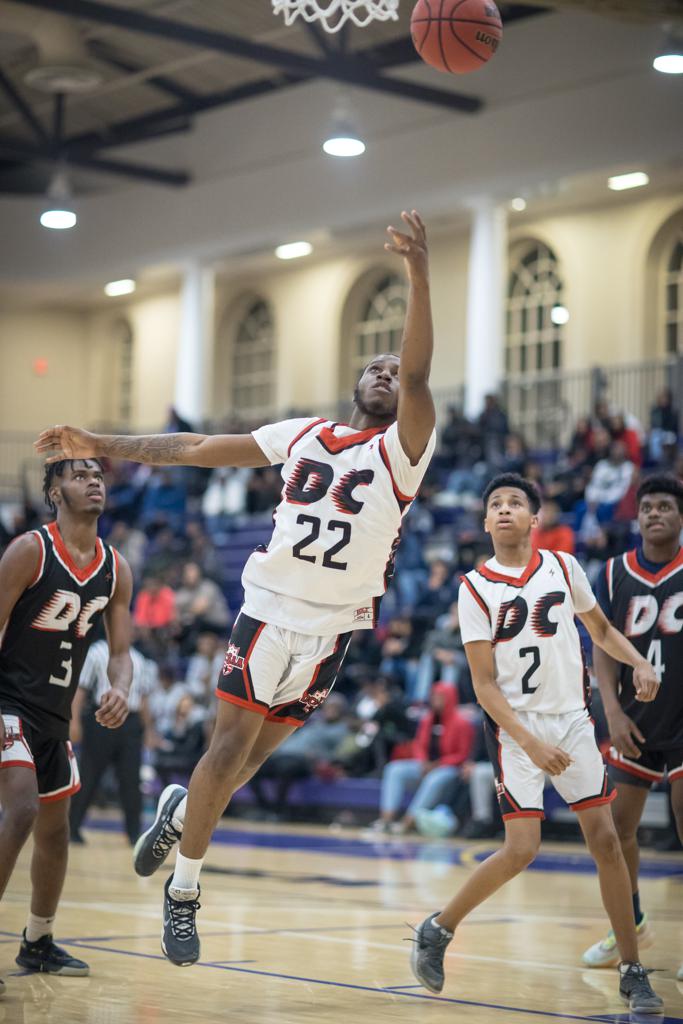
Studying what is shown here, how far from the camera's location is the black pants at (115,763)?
11867 mm

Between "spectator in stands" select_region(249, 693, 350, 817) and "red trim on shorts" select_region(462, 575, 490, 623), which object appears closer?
"red trim on shorts" select_region(462, 575, 490, 623)

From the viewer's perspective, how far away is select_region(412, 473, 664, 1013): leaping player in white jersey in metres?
5.43

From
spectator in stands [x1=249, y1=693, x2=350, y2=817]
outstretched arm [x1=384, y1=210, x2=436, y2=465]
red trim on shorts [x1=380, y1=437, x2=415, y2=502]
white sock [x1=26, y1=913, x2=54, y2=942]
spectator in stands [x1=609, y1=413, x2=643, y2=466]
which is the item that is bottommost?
spectator in stands [x1=249, y1=693, x2=350, y2=817]

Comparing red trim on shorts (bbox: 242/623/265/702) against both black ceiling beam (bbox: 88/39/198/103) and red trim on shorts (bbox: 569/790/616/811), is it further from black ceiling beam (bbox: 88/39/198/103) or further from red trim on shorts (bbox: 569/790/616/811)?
black ceiling beam (bbox: 88/39/198/103)

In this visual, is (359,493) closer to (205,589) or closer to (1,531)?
(205,589)

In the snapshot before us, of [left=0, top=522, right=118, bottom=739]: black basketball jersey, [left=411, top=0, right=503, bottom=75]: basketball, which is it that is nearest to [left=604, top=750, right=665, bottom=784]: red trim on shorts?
[left=0, top=522, right=118, bottom=739]: black basketball jersey

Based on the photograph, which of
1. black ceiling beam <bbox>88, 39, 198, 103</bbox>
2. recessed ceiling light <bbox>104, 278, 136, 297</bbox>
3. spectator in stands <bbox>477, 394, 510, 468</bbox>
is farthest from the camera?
recessed ceiling light <bbox>104, 278, 136, 297</bbox>

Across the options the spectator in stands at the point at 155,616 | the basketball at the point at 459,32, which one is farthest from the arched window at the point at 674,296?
the basketball at the point at 459,32

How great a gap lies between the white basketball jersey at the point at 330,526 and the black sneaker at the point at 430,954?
1.19 m

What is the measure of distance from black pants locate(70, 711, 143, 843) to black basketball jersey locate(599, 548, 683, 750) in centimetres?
625

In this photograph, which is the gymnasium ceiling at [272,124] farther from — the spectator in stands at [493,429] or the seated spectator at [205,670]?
the seated spectator at [205,670]

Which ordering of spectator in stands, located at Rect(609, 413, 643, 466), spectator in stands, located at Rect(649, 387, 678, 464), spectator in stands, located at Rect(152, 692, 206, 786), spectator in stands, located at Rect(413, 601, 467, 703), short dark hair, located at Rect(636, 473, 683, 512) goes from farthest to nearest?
spectator in stands, located at Rect(649, 387, 678, 464)
spectator in stands, located at Rect(609, 413, 643, 466)
spectator in stands, located at Rect(152, 692, 206, 786)
spectator in stands, located at Rect(413, 601, 467, 703)
short dark hair, located at Rect(636, 473, 683, 512)

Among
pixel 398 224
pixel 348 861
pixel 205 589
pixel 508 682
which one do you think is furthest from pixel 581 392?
pixel 508 682

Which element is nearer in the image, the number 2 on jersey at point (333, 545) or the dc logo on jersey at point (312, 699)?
the number 2 on jersey at point (333, 545)
